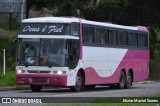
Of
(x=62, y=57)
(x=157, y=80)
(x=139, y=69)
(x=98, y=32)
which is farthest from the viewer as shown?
(x=157, y=80)

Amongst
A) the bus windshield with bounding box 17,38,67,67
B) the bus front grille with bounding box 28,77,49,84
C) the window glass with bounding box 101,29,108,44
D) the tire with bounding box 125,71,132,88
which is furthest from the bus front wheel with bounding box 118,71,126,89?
the bus front grille with bounding box 28,77,49,84

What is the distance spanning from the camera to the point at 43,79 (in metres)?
26.4

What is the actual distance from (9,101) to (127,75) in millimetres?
19365

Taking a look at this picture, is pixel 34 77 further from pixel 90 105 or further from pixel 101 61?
pixel 90 105

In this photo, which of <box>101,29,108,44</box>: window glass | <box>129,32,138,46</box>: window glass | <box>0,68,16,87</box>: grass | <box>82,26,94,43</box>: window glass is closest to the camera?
<box>82,26,94,43</box>: window glass

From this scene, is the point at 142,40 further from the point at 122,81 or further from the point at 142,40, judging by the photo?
the point at 122,81

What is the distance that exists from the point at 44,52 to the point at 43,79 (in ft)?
3.92

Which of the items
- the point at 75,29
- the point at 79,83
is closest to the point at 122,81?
the point at 79,83

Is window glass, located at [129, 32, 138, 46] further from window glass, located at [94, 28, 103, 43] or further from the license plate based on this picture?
the license plate

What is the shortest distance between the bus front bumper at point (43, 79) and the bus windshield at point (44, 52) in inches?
20.7

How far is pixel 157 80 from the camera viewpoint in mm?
48594

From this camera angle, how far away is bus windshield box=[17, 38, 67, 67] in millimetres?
26312

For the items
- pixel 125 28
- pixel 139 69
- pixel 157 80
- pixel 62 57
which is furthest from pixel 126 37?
pixel 157 80

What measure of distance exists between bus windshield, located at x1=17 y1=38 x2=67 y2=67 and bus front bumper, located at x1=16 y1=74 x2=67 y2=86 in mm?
527
